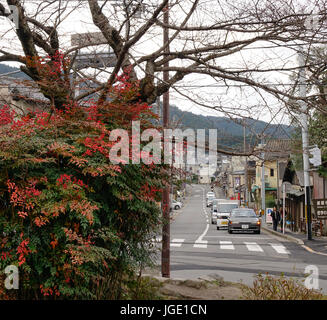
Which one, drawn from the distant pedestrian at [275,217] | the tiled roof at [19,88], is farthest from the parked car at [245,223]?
the tiled roof at [19,88]

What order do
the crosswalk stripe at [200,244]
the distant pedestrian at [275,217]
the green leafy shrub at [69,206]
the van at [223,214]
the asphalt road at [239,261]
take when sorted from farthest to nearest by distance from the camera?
1. the van at [223,214]
2. the distant pedestrian at [275,217]
3. the crosswalk stripe at [200,244]
4. the asphalt road at [239,261]
5. the green leafy shrub at [69,206]

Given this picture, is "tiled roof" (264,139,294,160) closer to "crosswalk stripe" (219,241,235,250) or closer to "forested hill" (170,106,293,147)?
"forested hill" (170,106,293,147)

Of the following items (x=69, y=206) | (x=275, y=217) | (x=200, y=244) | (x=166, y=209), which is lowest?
(x=200, y=244)

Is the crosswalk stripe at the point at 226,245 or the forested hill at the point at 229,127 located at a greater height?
the forested hill at the point at 229,127

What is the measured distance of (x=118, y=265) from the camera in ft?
20.6

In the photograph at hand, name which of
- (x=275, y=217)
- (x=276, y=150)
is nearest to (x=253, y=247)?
(x=275, y=217)

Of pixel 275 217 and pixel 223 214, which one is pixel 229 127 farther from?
pixel 223 214

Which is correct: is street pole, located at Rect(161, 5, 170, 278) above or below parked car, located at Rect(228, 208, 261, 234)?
above

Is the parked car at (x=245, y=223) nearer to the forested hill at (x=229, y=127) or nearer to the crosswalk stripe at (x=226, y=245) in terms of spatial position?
the crosswalk stripe at (x=226, y=245)

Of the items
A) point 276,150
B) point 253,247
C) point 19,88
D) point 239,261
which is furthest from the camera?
point 253,247

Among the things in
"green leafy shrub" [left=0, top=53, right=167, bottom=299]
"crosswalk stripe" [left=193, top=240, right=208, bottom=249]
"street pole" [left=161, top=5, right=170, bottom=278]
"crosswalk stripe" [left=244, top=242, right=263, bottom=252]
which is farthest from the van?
"green leafy shrub" [left=0, top=53, right=167, bottom=299]

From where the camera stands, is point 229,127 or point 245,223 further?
point 245,223

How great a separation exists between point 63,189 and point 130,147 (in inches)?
44.3
